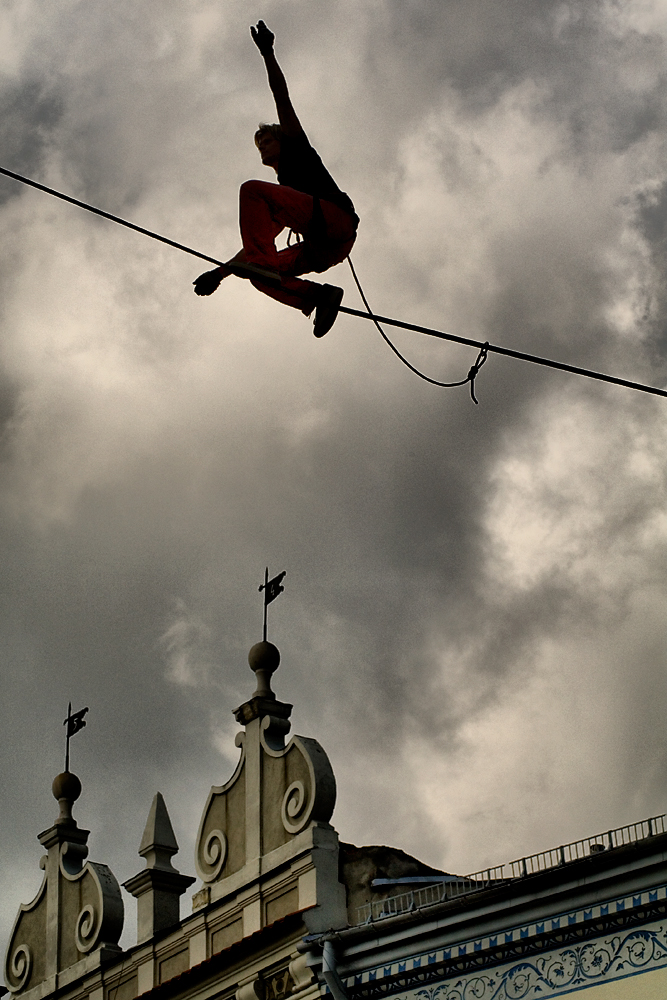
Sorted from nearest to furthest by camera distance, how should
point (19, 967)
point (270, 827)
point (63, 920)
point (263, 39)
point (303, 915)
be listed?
point (263, 39), point (303, 915), point (270, 827), point (63, 920), point (19, 967)

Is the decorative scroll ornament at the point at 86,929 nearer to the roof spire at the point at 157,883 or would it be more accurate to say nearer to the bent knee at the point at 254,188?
the roof spire at the point at 157,883

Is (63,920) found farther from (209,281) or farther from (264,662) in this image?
(209,281)

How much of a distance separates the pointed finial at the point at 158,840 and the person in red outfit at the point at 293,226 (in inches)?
324

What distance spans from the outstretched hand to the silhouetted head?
0.80 metres

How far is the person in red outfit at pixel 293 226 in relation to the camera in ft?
36.8

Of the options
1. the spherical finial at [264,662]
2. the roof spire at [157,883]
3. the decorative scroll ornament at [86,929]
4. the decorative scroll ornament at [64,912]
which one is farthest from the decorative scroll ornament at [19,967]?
the spherical finial at [264,662]

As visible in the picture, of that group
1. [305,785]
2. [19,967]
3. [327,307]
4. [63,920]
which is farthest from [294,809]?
[327,307]

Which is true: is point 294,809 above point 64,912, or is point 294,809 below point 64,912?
below

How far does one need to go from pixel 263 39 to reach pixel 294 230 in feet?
4.13

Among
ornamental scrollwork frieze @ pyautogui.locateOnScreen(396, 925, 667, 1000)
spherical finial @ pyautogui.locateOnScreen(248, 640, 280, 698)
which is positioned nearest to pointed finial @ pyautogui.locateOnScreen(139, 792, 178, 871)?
spherical finial @ pyautogui.locateOnScreen(248, 640, 280, 698)

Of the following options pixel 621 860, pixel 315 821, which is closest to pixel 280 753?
pixel 315 821

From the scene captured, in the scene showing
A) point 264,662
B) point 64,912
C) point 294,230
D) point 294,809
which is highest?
point 264,662

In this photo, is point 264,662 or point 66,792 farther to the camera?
point 66,792

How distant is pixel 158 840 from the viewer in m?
18.1
